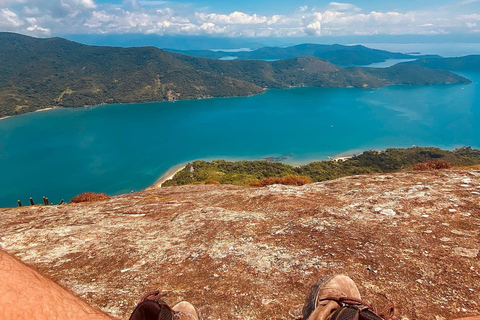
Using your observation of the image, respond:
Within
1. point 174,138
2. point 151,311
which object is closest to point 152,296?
point 151,311

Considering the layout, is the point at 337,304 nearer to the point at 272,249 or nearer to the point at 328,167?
the point at 272,249

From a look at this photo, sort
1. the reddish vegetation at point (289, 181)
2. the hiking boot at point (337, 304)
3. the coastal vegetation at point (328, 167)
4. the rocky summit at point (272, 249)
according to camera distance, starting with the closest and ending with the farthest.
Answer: the hiking boot at point (337, 304) → the rocky summit at point (272, 249) → the reddish vegetation at point (289, 181) → the coastal vegetation at point (328, 167)

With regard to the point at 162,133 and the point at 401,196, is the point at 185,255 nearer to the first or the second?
the point at 401,196

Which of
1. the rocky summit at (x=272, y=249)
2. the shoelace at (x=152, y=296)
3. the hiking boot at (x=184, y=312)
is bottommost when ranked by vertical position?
the rocky summit at (x=272, y=249)

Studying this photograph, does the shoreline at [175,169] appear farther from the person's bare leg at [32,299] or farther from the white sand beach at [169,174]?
the person's bare leg at [32,299]

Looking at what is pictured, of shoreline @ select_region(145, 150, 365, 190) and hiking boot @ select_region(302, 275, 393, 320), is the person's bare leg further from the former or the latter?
shoreline @ select_region(145, 150, 365, 190)

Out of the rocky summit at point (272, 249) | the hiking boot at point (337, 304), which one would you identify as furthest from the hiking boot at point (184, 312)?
the hiking boot at point (337, 304)

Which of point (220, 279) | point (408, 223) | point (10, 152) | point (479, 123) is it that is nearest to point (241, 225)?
point (220, 279)
